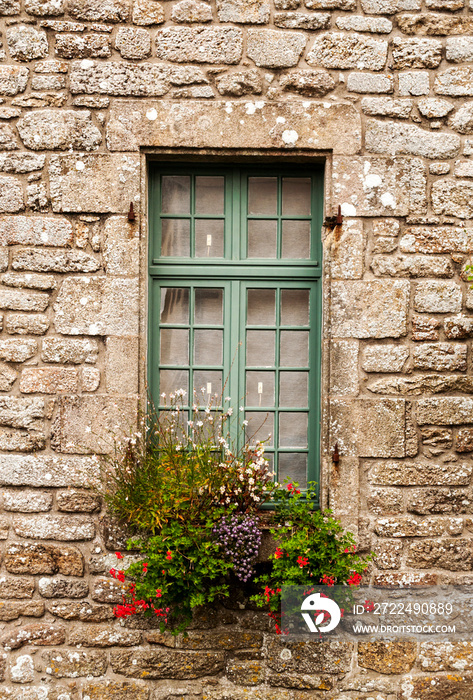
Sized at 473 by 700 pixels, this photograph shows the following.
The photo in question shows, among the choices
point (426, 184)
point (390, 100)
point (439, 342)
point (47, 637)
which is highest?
point (390, 100)

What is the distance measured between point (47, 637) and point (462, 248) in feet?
10.9

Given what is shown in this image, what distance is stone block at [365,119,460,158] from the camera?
327 centimetres

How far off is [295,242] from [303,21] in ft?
4.21

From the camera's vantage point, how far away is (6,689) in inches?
124

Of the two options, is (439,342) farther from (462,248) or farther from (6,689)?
(6,689)

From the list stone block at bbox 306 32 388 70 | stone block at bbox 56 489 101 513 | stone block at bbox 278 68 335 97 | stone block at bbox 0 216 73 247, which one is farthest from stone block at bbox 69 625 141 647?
stone block at bbox 306 32 388 70

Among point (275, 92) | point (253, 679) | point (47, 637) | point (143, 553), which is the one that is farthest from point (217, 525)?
point (275, 92)

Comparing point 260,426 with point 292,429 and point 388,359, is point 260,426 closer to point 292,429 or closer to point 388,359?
point 292,429

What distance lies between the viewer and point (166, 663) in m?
3.14

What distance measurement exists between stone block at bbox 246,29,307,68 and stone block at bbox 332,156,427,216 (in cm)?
67

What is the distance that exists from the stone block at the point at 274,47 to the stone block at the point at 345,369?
170 centimetres

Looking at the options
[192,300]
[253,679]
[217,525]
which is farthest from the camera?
[192,300]

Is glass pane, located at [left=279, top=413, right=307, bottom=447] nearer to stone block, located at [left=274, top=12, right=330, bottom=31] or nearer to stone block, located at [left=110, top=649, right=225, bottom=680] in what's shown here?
stone block, located at [left=110, top=649, right=225, bottom=680]

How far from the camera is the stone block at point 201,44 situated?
10.7ft
